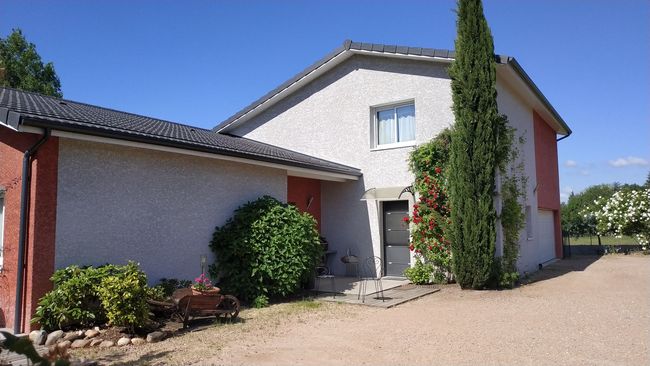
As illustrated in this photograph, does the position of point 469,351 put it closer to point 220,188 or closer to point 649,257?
point 220,188

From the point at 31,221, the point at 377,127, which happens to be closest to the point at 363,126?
the point at 377,127

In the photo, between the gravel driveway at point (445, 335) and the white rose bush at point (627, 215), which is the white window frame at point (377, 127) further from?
the white rose bush at point (627, 215)

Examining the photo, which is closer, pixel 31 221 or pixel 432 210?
pixel 31 221

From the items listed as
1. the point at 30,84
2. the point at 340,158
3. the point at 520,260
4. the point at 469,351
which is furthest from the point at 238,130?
the point at 30,84

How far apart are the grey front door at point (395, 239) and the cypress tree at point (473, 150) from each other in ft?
8.32

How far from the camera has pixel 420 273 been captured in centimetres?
1438

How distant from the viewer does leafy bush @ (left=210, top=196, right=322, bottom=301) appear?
1100cm

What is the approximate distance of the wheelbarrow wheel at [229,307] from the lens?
369 inches

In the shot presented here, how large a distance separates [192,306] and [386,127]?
1012 centimetres

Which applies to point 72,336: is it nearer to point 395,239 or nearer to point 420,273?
point 420,273

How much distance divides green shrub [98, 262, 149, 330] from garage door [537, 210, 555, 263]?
1719 centimetres

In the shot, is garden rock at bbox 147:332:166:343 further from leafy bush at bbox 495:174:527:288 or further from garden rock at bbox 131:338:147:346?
leafy bush at bbox 495:174:527:288

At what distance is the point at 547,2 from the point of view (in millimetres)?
12898

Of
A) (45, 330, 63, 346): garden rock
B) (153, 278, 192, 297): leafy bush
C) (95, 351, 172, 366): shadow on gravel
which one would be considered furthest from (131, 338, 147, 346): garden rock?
(153, 278, 192, 297): leafy bush
